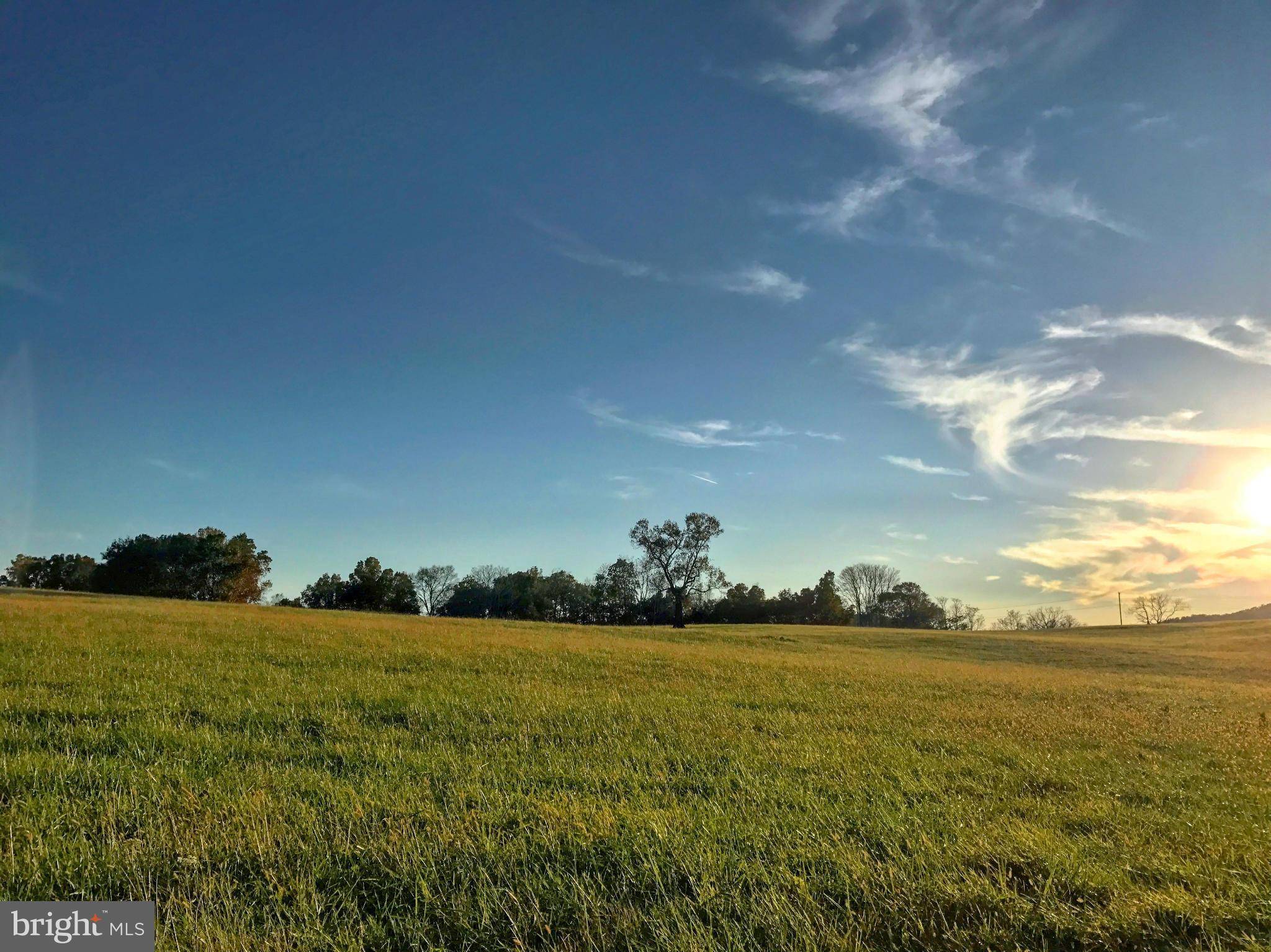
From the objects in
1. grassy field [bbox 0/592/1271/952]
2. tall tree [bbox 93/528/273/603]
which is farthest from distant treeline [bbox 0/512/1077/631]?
grassy field [bbox 0/592/1271/952]

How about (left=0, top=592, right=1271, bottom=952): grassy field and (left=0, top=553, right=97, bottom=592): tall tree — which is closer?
(left=0, top=592, right=1271, bottom=952): grassy field

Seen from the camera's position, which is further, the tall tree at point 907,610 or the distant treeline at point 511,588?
the tall tree at point 907,610

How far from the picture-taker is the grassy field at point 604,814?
4.92m

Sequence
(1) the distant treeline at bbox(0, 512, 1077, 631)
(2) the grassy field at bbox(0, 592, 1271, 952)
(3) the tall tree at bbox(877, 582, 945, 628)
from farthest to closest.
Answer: (3) the tall tree at bbox(877, 582, 945, 628) → (1) the distant treeline at bbox(0, 512, 1077, 631) → (2) the grassy field at bbox(0, 592, 1271, 952)

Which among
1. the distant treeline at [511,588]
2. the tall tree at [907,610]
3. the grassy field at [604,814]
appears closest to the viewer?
the grassy field at [604,814]

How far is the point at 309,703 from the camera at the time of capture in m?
11.8

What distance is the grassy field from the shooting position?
492 cm

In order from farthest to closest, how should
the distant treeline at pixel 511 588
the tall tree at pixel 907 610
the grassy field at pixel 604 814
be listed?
the tall tree at pixel 907 610 < the distant treeline at pixel 511 588 < the grassy field at pixel 604 814

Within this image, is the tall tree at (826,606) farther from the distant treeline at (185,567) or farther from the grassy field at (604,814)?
the grassy field at (604,814)

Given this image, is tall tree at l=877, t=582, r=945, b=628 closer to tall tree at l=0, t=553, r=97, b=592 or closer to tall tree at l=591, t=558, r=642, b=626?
tall tree at l=591, t=558, r=642, b=626

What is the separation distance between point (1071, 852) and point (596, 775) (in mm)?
4838

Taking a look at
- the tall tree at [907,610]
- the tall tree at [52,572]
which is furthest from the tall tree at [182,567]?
the tall tree at [907,610]

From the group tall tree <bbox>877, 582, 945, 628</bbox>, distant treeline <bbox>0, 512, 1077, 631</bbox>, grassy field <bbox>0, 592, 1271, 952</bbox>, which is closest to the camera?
grassy field <bbox>0, 592, 1271, 952</bbox>

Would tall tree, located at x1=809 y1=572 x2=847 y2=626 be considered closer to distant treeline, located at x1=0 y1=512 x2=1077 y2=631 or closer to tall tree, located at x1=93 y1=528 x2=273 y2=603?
distant treeline, located at x1=0 y1=512 x2=1077 y2=631
